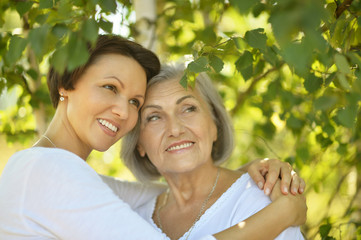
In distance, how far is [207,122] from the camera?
263 cm

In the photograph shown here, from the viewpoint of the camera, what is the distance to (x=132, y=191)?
3004mm

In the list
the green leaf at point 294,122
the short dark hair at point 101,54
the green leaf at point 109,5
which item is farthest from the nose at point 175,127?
the green leaf at point 109,5

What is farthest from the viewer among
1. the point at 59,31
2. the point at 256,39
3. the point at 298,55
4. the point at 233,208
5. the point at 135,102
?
the point at 135,102

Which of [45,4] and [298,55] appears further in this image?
[45,4]

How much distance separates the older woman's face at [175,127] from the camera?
2.49 metres

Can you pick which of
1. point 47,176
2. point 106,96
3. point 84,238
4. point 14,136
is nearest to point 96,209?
point 84,238

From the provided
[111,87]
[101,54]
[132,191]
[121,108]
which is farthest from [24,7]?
[132,191]

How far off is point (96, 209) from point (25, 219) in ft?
1.10

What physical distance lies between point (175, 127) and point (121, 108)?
1.42ft

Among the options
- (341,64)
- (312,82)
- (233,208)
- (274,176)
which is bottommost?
(233,208)

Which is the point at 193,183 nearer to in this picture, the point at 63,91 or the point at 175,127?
the point at 175,127

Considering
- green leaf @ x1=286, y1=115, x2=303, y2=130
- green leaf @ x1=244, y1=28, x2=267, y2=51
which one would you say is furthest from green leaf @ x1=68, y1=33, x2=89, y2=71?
green leaf @ x1=286, y1=115, x2=303, y2=130

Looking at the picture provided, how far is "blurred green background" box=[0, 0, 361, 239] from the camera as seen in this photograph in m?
1.10

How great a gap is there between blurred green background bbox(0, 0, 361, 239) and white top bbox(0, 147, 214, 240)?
463 mm
